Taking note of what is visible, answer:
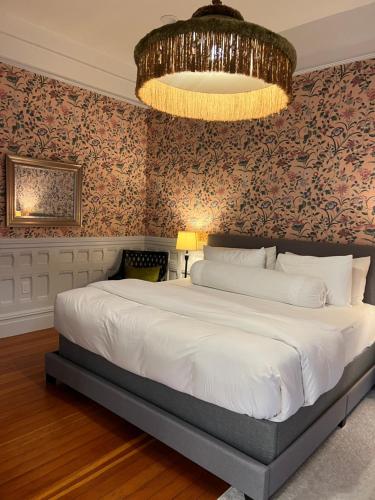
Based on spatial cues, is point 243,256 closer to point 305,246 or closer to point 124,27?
point 305,246

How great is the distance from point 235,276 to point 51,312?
7.20 feet

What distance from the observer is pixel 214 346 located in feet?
5.65

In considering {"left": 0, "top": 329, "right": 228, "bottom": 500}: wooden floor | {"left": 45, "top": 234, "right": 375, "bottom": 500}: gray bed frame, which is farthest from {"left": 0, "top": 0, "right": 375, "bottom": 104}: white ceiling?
{"left": 0, "top": 329, "right": 228, "bottom": 500}: wooden floor

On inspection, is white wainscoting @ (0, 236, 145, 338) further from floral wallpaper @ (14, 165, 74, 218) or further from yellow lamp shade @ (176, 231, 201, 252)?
yellow lamp shade @ (176, 231, 201, 252)

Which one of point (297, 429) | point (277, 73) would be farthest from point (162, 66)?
point (297, 429)

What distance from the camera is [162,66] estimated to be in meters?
1.71

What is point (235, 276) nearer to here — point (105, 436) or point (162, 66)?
point (105, 436)

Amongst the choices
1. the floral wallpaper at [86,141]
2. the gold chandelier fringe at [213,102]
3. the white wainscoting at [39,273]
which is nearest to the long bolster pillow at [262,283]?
the gold chandelier fringe at [213,102]

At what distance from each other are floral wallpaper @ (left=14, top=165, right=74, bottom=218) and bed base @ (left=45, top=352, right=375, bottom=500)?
1.88m

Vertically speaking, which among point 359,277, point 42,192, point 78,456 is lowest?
point 78,456

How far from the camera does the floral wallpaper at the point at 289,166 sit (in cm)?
319

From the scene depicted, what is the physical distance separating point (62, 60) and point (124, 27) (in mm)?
791

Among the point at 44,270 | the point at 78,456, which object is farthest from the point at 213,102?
the point at 44,270

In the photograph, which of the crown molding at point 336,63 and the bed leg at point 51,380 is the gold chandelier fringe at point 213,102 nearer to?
the crown molding at point 336,63
